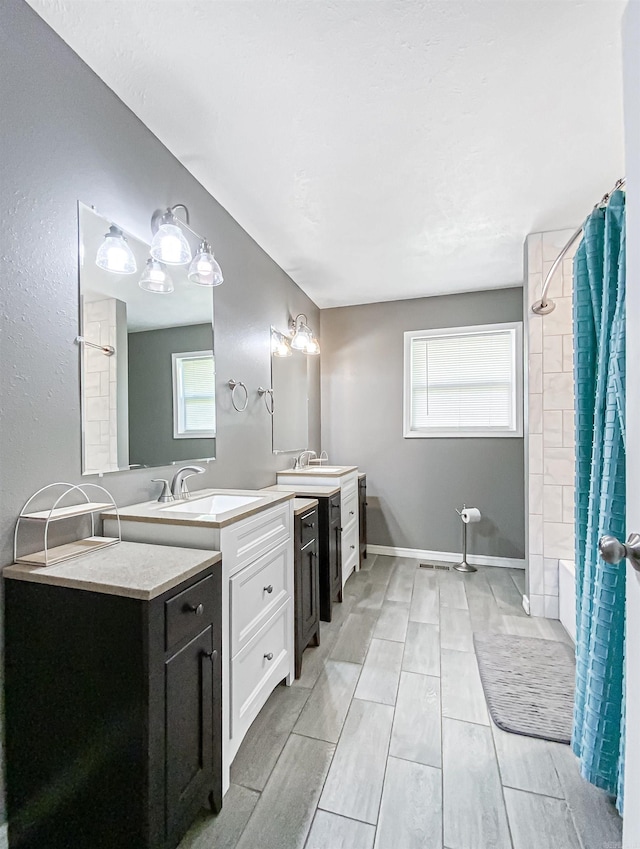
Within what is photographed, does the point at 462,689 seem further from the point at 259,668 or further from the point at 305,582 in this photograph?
the point at 259,668

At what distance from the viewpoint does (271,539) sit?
1.57 meters

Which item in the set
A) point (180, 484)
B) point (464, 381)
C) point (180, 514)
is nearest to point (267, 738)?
point (180, 514)

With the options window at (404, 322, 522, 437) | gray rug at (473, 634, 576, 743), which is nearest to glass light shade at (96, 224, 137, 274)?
gray rug at (473, 634, 576, 743)

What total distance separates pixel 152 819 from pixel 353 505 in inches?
91.1

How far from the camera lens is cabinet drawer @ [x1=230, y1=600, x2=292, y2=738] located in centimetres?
129

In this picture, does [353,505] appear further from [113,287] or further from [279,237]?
[113,287]

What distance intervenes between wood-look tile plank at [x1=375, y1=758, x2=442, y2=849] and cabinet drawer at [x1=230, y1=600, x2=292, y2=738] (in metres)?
0.52

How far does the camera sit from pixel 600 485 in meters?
1.17

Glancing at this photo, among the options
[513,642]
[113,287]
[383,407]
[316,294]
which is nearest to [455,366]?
[383,407]

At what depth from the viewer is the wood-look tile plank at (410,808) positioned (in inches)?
42.9

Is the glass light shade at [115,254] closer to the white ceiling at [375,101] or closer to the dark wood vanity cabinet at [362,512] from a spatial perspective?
the white ceiling at [375,101]

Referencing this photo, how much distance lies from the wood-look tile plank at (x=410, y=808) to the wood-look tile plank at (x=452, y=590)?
4.59ft

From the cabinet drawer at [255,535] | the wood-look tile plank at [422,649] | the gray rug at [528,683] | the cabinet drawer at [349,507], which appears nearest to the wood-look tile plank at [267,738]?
the wood-look tile plank at [422,649]

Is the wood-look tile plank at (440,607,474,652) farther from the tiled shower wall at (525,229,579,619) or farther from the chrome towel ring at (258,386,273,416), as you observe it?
the chrome towel ring at (258,386,273,416)
